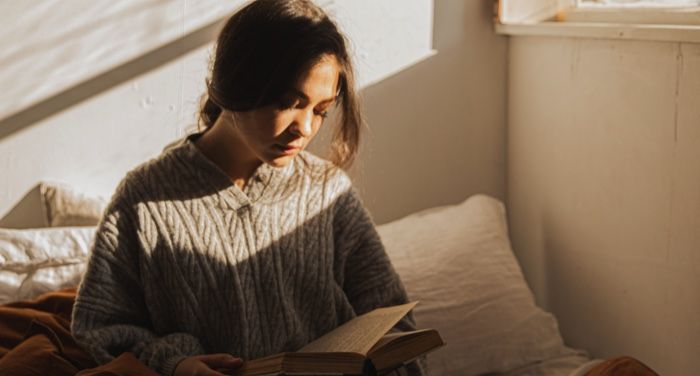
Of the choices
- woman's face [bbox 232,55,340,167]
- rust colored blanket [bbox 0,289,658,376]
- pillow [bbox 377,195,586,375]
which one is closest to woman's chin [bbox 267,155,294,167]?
woman's face [bbox 232,55,340,167]

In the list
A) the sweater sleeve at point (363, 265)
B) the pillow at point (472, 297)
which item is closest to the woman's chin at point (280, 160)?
the sweater sleeve at point (363, 265)

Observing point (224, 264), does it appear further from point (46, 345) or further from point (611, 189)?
point (611, 189)

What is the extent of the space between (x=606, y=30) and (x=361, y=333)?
947 mm

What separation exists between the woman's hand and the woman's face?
0.30 m

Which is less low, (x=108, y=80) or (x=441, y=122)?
(x=108, y=80)

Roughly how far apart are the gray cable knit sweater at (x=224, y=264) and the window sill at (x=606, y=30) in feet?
2.08

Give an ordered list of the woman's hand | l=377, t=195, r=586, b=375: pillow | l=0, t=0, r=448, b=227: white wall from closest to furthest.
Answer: the woman's hand
l=377, t=195, r=586, b=375: pillow
l=0, t=0, r=448, b=227: white wall

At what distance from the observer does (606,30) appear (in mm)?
1984

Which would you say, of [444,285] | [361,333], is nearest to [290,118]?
[361,333]

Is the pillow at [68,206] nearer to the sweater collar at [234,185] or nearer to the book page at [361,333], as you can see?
the sweater collar at [234,185]

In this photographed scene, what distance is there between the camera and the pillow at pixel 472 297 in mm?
2020

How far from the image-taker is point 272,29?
1.45 meters

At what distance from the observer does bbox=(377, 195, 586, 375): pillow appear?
6.63ft

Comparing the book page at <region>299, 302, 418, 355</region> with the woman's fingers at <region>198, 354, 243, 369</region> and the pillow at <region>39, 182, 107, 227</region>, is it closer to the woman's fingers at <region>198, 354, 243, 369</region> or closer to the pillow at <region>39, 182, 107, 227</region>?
the woman's fingers at <region>198, 354, 243, 369</region>
